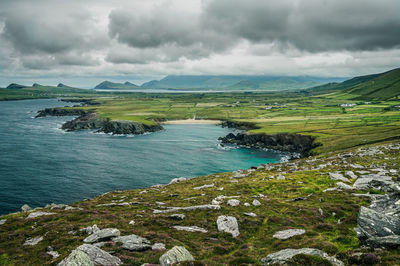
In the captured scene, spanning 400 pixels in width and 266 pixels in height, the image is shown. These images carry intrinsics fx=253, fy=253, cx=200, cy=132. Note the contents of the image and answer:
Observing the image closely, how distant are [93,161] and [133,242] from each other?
90.0 metres

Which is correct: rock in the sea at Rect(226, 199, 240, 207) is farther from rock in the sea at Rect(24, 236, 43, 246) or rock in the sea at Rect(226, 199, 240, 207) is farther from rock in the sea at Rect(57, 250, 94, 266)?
rock in the sea at Rect(24, 236, 43, 246)

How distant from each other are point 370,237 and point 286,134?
423 feet

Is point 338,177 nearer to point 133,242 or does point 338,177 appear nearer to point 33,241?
point 133,242

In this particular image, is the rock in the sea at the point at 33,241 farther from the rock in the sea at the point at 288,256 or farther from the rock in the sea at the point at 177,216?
the rock in the sea at the point at 288,256

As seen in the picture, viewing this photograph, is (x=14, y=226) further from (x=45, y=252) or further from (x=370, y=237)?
(x=370, y=237)

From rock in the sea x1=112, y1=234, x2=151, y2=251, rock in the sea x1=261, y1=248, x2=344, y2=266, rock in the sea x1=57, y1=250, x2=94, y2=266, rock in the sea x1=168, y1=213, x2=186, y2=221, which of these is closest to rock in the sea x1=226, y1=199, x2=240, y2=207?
rock in the sea x1=168, y1=213, x2=186, y2=221

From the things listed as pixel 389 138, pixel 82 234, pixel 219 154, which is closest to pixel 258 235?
pixel 82 234

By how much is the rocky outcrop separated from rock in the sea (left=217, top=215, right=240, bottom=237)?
104009mm

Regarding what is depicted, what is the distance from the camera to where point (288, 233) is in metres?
25.1

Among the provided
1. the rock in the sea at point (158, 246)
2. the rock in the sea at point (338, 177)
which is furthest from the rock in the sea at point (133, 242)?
the rock in the sea at point (338, 177)

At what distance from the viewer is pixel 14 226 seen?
30094mm

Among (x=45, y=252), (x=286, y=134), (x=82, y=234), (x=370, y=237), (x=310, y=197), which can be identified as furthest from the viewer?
(x=286, y=134)

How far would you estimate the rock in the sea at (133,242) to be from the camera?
21.5m

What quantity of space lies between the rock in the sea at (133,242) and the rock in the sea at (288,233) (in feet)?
41.1
